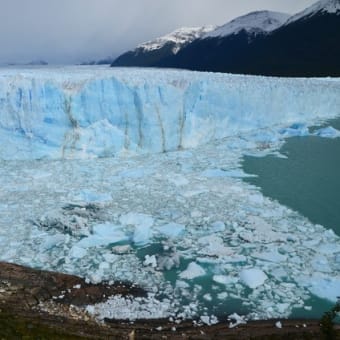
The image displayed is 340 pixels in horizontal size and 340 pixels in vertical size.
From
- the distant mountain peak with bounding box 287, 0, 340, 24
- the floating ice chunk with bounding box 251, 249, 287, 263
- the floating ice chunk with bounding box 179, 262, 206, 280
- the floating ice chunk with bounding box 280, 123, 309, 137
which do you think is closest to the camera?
the floating ice chunk with bounding box 179, 262, 206, 280

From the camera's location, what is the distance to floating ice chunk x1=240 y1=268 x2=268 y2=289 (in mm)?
5523

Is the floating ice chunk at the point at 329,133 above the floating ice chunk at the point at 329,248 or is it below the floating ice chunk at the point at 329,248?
above

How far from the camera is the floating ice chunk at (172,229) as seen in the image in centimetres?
695

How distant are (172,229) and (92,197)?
2.27 meters

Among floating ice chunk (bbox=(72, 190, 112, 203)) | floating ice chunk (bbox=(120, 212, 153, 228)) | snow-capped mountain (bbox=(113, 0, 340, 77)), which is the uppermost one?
snow-capped mountain (bbox=(113, 0, 340, 77))

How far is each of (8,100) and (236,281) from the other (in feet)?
29.0

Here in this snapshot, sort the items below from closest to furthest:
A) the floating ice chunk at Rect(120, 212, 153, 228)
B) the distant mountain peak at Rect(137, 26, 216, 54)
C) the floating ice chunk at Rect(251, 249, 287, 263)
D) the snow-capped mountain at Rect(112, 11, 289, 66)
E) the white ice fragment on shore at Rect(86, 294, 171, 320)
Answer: the white ice fragment on shore at Rect(86, 294, 171, 320), the floating ice chunk at Rect(251, 249, 287, 263), the floating ice chunk at Rect(120, 212, 153, 228), the snow-capped mountain at Rect(112, 11, 289, 66), the distant mountain peak at Rect(137, 26, 216, 54)

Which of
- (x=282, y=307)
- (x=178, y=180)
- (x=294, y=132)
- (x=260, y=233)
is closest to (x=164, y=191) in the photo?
(x=178, y=180)

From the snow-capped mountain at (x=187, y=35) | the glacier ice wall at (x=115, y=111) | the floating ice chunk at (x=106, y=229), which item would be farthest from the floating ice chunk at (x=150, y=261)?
the snow-capped mountain at (x=187, y=35)

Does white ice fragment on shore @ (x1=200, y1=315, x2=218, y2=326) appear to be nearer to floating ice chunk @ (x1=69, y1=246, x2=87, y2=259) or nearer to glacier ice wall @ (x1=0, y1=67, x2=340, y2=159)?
floating ice chunk @ (x1=69, y1=246, x2=87, y2=259)

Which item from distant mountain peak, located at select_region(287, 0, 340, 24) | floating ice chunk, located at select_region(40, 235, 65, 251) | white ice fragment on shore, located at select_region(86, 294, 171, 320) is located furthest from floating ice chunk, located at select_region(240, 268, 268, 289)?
distant mountain peak, located at select_region(287, 0, 340, 24)

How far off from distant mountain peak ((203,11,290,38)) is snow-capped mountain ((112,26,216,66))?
293 inches

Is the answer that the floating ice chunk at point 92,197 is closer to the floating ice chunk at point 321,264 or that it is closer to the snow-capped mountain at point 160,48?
the floating ice chunk at point 321,264

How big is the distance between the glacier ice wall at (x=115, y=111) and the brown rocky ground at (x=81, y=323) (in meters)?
6.52
